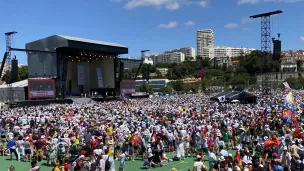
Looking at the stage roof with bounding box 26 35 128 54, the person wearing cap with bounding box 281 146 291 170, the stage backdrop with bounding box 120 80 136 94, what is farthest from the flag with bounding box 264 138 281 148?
the stage backdrop with bounding box 120 80 136 94

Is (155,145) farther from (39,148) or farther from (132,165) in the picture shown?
(39,148)

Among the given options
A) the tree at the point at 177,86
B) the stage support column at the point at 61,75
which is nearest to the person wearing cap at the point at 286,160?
the stage support column at the point at 61,75

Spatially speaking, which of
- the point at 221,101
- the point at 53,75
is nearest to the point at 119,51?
the point at 53,75

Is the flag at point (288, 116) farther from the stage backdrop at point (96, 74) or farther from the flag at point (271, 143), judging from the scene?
the stage backdrop at point (96, 74)

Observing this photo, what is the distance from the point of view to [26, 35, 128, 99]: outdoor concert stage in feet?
175

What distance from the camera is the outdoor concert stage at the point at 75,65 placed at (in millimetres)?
53406

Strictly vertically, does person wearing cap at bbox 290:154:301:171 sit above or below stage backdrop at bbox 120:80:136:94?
below

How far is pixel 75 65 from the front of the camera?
63844 mm

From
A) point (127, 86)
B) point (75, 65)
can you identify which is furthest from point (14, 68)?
point (127, 86)

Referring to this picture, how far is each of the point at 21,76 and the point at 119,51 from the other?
54.3 metres

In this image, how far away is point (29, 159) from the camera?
614 inches

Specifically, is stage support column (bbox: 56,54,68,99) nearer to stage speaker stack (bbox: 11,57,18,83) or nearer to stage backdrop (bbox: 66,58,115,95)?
stage speaker stack (bbox: 11,57,18,83)

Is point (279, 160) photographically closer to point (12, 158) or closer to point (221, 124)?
point (221, 124)

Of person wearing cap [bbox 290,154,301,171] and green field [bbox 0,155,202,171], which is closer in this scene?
person wearing cap [bbox 290,154,301,171]
